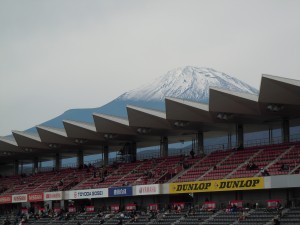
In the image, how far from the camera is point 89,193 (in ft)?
179

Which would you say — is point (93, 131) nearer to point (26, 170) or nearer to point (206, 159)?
point (206, 159)

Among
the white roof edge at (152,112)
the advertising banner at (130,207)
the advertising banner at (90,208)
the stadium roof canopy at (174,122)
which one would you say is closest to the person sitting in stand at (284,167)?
the stadium roof canopy at (174,122)

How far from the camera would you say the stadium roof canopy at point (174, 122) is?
137 ft

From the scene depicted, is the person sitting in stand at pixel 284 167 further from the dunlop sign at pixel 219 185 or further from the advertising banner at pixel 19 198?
the advertising banner at pixel 19 198

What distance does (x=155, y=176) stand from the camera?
51562 mm

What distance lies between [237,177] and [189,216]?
4.35m

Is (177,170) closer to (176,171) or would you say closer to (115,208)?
(176,171)

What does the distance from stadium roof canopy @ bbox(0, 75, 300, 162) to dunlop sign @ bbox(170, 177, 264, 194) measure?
5.22 m

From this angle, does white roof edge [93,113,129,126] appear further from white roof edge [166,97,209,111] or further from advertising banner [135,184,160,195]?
white roof edge [166,97,209,111]

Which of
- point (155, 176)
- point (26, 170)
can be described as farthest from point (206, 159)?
point (26, 170)

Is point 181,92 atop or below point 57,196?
atop

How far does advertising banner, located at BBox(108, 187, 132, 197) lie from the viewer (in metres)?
50.6

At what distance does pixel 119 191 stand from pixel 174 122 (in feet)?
23.3

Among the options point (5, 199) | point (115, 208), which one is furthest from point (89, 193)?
point (5, 199)
